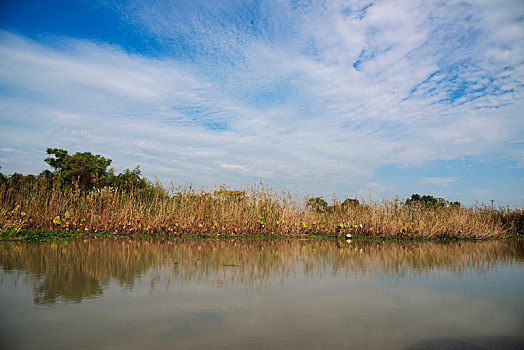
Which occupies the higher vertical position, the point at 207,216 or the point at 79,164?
the point at 79,164

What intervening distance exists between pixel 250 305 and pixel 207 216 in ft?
25.7

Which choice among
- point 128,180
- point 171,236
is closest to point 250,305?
point 171,236

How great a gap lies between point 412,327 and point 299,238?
321 inches

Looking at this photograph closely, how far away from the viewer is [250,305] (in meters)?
3.08

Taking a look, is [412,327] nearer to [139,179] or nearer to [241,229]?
[241,229]

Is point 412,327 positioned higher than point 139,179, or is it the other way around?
point 139,179

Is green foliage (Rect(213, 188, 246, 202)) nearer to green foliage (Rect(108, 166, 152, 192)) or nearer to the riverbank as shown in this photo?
the riverbank

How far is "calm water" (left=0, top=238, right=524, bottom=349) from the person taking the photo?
2.32m

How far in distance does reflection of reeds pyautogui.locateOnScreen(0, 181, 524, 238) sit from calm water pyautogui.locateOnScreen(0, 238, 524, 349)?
4778 mm

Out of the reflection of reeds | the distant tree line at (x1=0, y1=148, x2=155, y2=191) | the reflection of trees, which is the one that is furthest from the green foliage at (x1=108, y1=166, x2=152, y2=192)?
the reflection of trees

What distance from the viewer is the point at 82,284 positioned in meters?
3.67

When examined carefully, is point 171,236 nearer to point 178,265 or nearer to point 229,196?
point 229,196

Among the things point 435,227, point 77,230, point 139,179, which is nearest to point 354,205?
point 435,227

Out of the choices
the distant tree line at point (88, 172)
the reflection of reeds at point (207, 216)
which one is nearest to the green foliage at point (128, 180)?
the distant tree line at point (88, 172)
